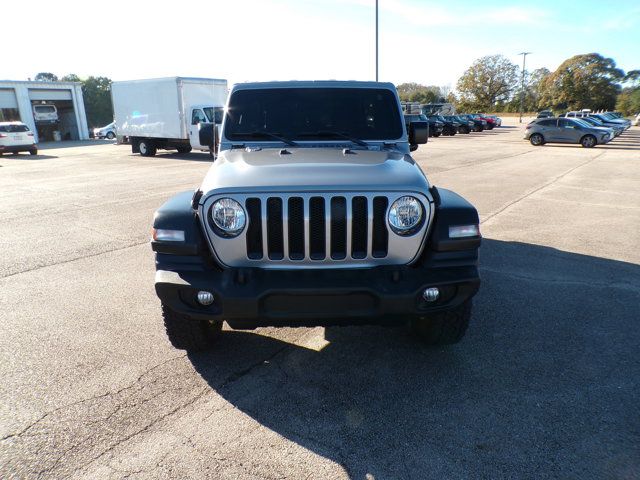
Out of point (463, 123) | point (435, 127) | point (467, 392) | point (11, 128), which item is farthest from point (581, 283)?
point (463, 123)

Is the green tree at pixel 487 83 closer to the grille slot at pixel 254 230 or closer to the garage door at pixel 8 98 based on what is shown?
the garage door at pixel 8 98

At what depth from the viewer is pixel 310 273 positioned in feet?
9.62

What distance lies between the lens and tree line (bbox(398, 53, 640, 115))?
71688mm

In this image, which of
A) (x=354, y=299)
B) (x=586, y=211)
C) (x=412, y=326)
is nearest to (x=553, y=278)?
(x=412, y=326)

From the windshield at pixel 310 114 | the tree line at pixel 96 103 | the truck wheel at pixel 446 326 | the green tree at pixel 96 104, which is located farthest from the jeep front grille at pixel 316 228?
the green tree at pixel 96 104

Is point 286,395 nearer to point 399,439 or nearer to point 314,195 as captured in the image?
point 399,439

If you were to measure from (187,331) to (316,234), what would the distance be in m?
1.23

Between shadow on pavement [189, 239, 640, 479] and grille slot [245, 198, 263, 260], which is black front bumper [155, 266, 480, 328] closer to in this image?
grille slot [245, 198, 263, 260]

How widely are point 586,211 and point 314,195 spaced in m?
7.87

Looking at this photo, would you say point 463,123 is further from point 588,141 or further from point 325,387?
point 325,387

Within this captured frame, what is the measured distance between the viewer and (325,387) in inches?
125

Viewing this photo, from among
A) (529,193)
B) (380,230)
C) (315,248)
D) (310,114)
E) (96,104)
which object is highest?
(96,104)

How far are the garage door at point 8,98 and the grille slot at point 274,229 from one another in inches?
1538

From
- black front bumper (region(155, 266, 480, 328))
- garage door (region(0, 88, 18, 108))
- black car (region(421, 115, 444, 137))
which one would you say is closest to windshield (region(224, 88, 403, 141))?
black front bumper (region(155, 266, 480, 328))
